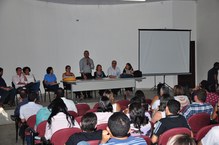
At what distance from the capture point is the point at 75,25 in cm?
1138

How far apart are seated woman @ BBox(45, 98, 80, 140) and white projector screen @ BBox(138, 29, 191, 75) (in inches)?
282

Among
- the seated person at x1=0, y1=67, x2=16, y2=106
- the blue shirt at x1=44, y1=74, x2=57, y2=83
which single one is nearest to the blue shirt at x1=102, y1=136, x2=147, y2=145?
the seated person at x1=0, y1=67, x2=16, y2=106

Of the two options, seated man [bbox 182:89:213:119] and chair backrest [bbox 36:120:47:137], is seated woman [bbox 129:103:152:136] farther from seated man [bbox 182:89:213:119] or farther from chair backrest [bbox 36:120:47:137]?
chair backrest [bbox 36:120:47:137]

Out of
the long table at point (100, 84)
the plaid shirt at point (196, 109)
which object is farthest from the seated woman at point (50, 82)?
the plaid shirt at point (196, 109)

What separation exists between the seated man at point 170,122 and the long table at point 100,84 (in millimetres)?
5401

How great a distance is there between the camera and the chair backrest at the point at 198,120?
11.5 feet

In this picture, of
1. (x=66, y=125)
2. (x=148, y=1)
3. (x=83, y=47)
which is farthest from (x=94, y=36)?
(x=66, y=125)

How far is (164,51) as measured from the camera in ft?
35.7

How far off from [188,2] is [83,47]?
4.82 m

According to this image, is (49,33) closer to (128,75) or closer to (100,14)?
(100,14)

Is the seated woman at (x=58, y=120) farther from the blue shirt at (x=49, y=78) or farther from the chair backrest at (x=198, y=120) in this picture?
the blue shirt at (x=49, y=78)

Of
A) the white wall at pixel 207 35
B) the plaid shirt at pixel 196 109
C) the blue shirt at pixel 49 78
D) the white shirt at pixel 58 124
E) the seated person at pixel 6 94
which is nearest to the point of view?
the white shirt at pixel 58 124

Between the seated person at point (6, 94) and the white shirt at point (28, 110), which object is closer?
the white shirt at point (28, 110)

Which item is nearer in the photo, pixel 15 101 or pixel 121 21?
pixel 15 101
